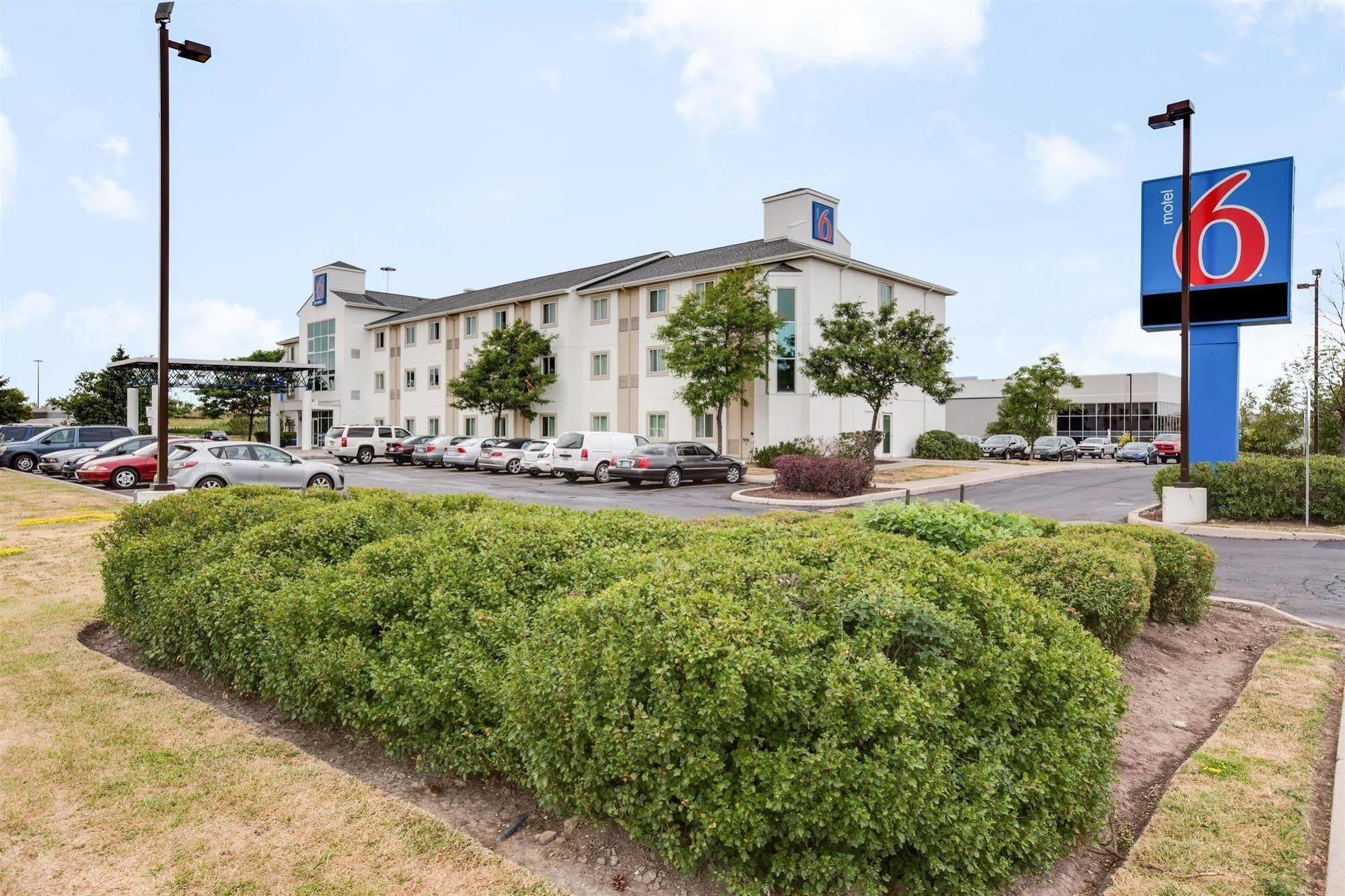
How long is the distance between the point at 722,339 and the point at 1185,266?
60.2 feet

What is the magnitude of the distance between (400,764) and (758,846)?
2326mm

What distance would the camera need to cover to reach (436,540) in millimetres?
4922

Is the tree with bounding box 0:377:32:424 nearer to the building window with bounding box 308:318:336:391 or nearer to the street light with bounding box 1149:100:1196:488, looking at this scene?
the building window with bounding box 308:318:336:391

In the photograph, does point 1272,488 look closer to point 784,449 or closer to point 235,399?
point 784,449

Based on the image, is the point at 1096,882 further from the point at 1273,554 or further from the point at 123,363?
the point at 123,363

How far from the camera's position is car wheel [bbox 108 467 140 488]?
23281 millimetres

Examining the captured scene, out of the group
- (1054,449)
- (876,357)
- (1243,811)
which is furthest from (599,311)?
(1243,811)

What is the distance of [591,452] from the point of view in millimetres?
28297

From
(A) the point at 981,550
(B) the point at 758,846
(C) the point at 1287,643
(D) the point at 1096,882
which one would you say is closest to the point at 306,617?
(B) the point at 758,846

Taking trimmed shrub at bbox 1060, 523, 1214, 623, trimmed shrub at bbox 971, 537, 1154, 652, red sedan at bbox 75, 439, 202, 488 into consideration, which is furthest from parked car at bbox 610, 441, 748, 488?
trimmed shrub at bbox 971, 537, 1154, 652

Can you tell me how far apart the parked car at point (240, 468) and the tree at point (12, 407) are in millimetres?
68896

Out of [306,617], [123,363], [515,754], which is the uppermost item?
[123,363]

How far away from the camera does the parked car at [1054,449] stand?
45.6 meters

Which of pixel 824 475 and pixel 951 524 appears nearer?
pixel 951 524
